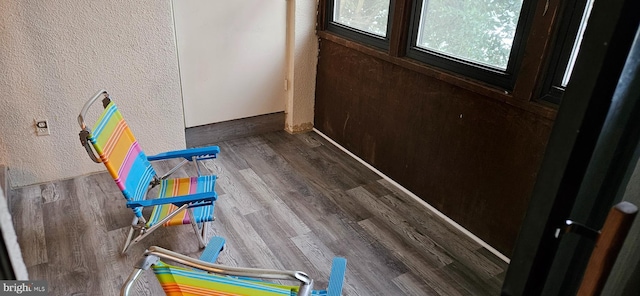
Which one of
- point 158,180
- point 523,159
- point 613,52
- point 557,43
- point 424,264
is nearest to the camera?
point 613,52

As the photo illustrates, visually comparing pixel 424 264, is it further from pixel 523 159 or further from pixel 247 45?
pixel 247 45

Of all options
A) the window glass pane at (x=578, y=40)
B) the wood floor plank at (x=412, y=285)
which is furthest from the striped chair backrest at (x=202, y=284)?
the window glass pane at (x=578, y=40)

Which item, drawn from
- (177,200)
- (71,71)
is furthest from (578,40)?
(71,71)

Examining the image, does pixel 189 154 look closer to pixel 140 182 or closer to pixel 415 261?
pixel 140 182

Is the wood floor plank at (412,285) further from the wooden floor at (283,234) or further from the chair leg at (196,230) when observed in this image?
the chair leg at (196,230)

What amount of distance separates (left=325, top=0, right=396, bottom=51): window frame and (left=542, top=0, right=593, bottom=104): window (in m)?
1.11

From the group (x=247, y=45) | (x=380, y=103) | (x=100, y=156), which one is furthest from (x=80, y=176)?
(x=380, y=103)

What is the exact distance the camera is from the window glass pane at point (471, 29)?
208cm

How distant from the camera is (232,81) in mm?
3293

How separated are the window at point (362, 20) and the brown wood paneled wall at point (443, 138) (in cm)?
12

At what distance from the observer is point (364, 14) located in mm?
3018

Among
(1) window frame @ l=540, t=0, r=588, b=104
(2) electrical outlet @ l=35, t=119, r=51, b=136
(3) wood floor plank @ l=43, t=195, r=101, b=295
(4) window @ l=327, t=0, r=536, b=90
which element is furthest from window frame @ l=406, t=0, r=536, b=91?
(2) electrical outlet @ l=35, t=119, r=51, b=136

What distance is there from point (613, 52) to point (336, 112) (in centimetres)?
262

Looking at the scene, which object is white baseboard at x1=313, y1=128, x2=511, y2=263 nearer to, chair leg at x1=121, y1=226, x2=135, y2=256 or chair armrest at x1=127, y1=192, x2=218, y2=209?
chair armrest at x1=127, y1=192, x2=218, y2=209
